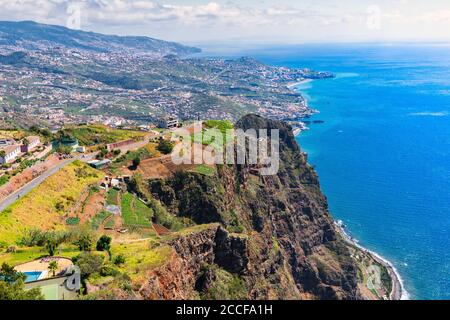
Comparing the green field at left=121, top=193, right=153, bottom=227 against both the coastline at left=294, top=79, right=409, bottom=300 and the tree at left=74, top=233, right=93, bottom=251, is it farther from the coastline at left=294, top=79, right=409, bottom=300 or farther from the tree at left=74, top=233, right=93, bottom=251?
the coastline at left=294, top=79, right=409, bottom=300

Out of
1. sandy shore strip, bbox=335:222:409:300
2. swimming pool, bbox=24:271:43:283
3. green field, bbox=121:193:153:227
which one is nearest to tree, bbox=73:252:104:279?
swimming pool, bbox=24:271:43:283

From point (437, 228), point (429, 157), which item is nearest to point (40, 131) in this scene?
point (437, 228)

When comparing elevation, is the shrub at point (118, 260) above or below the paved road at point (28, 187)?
below

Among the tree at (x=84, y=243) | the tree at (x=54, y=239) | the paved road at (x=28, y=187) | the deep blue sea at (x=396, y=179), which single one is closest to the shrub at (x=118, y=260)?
the tree at (x=84, y=243)

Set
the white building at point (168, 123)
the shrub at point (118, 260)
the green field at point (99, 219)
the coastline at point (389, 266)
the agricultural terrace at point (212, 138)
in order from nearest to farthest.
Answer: the shrub at point (118, 260) < the green field at point (99, 219) < the agricultural terrace at point (212, 138) < the coastline at point (389, 266) < the white building at point (168, 123)

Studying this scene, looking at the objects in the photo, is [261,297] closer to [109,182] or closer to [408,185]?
[109,182]

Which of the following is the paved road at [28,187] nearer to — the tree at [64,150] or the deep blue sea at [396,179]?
the tree at [64,150]

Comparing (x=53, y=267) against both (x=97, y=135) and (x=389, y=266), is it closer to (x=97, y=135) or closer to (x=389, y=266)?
(x=97, y=135)
